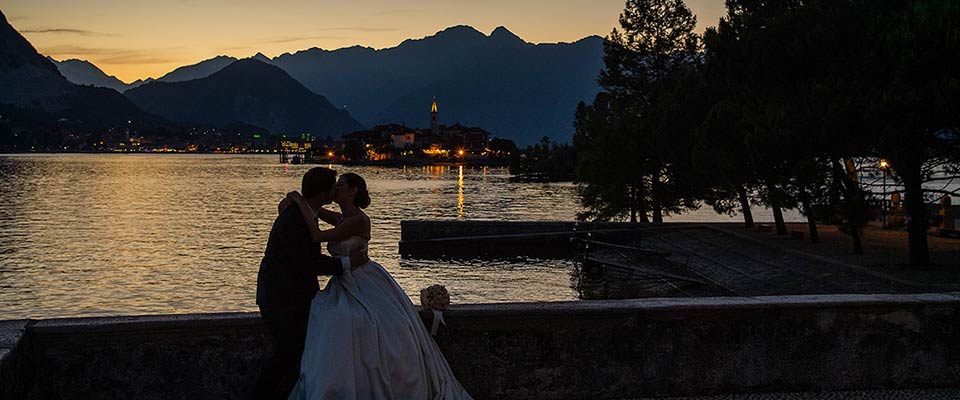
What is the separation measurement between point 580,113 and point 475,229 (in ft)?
311

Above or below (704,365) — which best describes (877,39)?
above

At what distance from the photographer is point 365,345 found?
20.1ft

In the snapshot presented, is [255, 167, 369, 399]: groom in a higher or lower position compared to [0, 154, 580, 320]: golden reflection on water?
higher

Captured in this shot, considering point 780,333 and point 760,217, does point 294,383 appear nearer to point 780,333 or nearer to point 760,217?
point 780,333

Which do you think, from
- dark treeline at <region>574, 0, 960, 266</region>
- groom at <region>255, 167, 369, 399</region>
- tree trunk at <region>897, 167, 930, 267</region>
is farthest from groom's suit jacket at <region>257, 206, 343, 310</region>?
tree trunk at <region>897, 167, 930, 267</region>

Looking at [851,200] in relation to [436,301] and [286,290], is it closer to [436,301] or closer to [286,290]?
[436,301]

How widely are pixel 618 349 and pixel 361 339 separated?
225 centimetres

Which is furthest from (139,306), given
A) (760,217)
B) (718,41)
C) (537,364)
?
(760,217)

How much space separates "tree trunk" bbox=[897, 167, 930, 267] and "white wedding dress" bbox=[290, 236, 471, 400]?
64.6ft

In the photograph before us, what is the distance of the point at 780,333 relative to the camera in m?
7.29

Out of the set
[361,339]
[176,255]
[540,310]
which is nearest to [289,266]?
[361,339]

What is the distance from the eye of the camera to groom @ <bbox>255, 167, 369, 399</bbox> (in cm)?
621

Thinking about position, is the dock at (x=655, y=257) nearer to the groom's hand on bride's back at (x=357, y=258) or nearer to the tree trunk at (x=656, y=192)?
the tree trunk at (x=656, y=192)

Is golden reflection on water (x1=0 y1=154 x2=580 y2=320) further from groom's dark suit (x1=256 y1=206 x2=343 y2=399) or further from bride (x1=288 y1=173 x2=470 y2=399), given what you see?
groom's dark suit (x1=256 y1=206 x2=343 y2=399)
